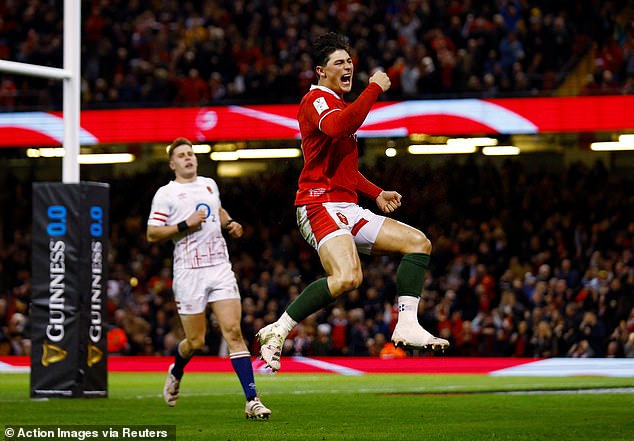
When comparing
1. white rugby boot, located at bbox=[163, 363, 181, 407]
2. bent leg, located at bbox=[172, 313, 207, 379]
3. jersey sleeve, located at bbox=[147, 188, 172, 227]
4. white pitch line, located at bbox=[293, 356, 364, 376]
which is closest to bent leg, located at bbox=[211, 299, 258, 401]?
bent leg, located at bbox=[172, 313, 207, 379]

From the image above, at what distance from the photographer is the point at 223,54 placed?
71.6 feet

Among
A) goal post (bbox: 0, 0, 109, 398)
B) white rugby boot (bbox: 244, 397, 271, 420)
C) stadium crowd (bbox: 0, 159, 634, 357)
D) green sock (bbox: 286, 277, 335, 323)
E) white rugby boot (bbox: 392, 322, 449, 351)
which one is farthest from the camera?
stadium crowd (bbox: 0, 159, 634, 357)

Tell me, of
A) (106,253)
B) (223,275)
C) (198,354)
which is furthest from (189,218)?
(198,354)

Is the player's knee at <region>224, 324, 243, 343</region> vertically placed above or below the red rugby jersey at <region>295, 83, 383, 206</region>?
below

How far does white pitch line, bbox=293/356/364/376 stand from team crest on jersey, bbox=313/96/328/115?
10.3m

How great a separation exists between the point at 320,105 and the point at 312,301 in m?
1.20

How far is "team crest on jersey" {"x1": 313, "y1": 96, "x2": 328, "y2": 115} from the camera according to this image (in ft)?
23.4

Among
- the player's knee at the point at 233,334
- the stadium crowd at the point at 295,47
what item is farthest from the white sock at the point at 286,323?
the stadium crowd at the point at 295,47

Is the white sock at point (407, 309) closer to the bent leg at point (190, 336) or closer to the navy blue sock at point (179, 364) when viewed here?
the bent leg at point (190, 336)

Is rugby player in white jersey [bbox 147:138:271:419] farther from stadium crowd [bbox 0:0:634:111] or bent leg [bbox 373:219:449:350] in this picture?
stadium crowd [bbox 0:0:634:111]

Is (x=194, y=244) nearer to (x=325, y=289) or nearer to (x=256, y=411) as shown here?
(x=256, y=411)

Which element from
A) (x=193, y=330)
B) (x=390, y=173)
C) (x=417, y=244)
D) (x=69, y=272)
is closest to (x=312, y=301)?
(x=417, y=244)

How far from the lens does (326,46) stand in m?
7.38

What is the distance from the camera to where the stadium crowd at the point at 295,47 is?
19672 millimetres
